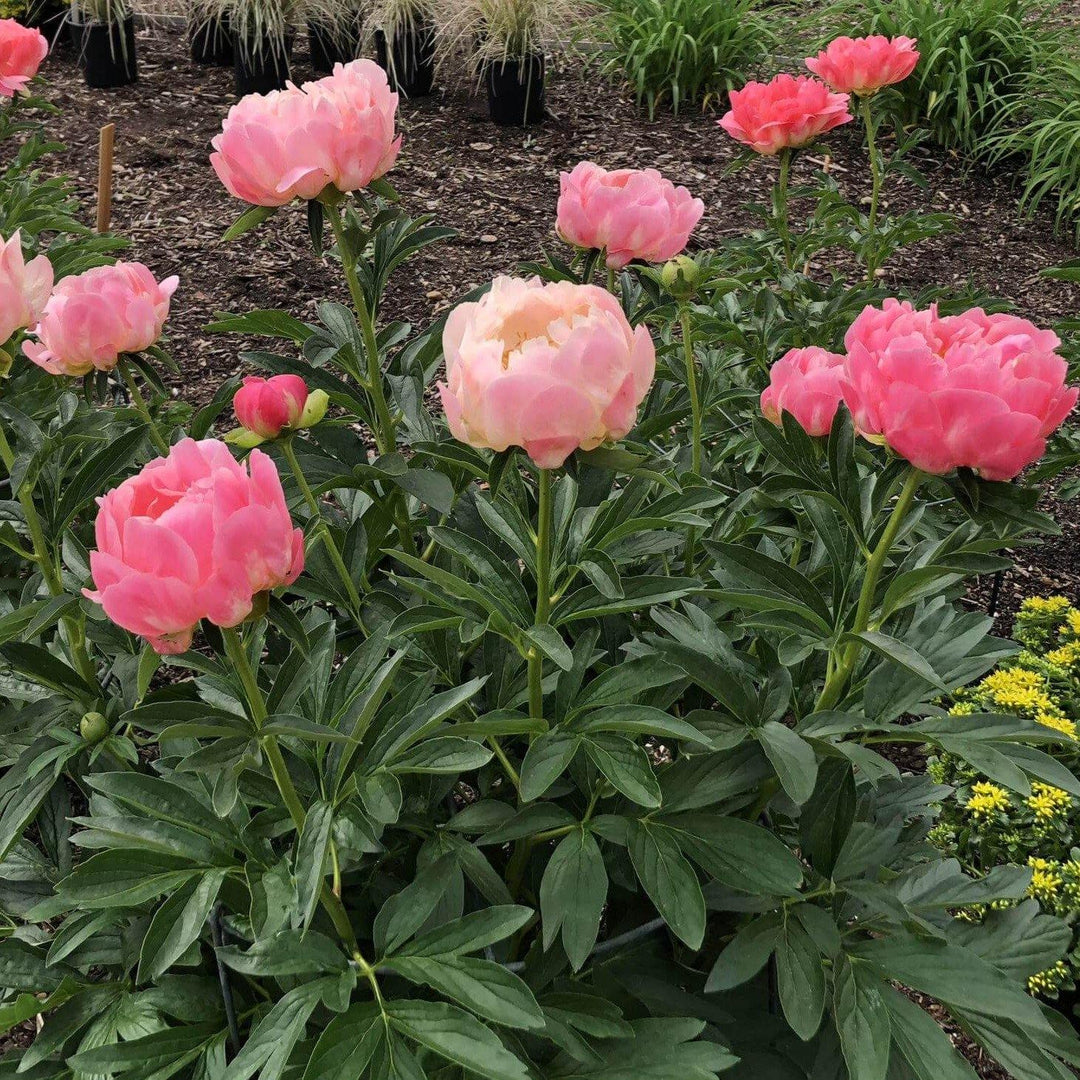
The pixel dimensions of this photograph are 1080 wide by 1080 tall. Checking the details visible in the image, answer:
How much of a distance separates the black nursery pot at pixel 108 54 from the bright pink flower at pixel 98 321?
12.6ft

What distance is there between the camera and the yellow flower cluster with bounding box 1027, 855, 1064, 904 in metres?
1.43

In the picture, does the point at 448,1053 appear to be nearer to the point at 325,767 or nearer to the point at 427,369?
the point at 325,767

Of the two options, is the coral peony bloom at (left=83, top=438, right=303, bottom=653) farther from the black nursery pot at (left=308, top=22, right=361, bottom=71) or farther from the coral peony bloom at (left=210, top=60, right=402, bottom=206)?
the black nursery pot at (left=308, top=22, right=361, bottom=71)

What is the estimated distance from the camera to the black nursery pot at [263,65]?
4289 millimetres

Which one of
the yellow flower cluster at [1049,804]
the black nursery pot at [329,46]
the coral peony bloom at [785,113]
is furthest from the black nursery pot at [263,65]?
the yellow flower cluster at [1049,804]

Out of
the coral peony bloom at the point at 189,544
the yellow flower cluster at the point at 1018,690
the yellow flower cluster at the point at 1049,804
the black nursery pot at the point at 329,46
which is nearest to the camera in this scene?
the coral peony bloom at the point at 189,544

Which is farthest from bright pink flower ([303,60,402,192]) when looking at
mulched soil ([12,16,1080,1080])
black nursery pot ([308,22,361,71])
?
black nursery pot ([308,22,361,71])

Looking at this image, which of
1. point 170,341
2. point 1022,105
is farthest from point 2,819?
point 1022,105

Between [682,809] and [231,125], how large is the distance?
77 centimetres

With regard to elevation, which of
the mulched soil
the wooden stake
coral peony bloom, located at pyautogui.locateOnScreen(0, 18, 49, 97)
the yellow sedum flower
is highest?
coral peony bloom, located at pyautogui.locateOnScreen(0, 18, 49, 97)

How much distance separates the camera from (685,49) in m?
4.35

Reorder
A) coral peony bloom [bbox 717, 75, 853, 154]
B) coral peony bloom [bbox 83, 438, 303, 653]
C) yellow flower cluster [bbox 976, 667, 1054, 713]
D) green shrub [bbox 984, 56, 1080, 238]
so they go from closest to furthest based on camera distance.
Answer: coral peony bloom [bbox 83, 438, 303, 653]
yellow flower cluster [bbox 976, 667, 1054, 713]
coral peony bloom [bbox 717, 75, 853, 154]
green shrub [bbox 984, 56, 1080, 238]

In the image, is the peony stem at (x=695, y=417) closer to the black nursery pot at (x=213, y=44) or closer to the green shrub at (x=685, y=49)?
the green shrub at (x=685, y=49)

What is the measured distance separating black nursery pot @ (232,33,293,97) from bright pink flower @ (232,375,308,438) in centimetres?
375
